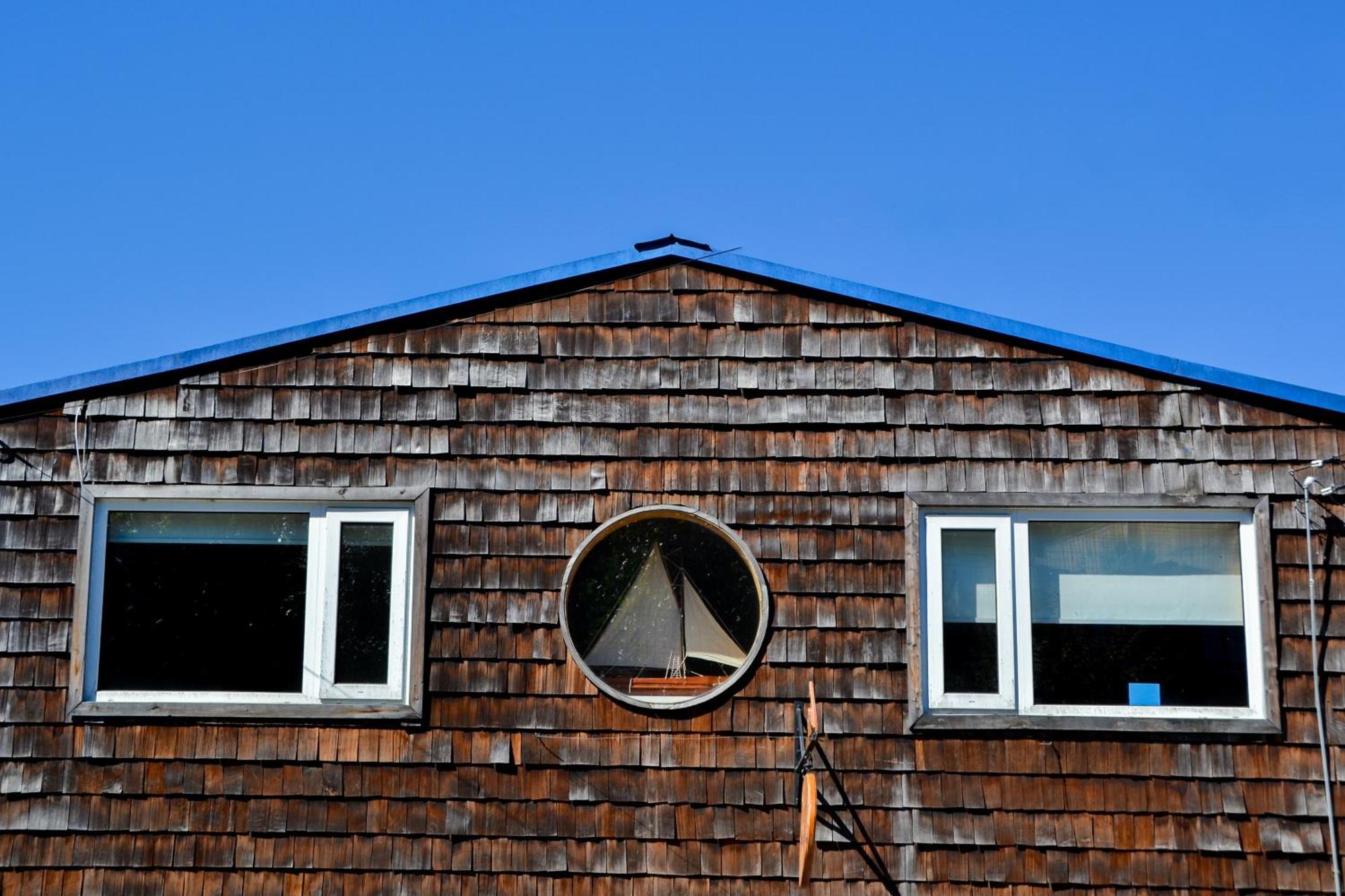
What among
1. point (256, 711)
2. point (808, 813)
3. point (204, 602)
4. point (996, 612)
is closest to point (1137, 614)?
point (996, 612)

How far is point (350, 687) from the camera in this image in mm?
6465

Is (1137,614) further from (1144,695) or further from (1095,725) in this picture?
(1095,725)

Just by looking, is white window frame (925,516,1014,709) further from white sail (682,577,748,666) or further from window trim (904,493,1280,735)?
white sail (682,577,748,666)

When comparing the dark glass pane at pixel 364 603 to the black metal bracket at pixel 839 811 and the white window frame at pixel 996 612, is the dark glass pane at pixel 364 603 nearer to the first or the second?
the black metal bracket at pixel 839 811

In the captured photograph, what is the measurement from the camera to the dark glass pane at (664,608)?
257 inches

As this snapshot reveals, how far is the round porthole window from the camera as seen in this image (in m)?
6.51

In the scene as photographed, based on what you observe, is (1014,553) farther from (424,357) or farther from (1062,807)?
(424,357)

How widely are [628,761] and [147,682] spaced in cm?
237

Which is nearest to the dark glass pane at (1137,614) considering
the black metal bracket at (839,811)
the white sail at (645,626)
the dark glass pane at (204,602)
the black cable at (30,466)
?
the black metal bracket at (839,811)

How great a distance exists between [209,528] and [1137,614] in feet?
15.0

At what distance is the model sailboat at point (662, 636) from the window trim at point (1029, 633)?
0.91m

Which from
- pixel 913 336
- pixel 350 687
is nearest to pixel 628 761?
pixel 350 687

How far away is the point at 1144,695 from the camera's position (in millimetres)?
6398

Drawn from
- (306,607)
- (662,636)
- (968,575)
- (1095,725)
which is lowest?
(1095,725)
